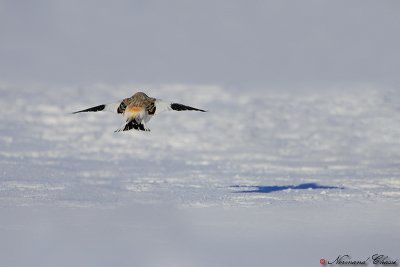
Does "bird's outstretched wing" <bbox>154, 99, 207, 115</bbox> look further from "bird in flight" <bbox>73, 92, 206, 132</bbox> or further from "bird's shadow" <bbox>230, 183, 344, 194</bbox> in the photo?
"bird's shadow" <bbox>230, 183, 344, 194</bbox>

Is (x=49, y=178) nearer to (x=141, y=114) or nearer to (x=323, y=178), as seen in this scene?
(x=141, y=114)

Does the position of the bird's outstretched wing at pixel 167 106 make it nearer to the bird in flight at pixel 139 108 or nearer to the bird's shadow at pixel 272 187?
the bird in flight at pixel 139 108

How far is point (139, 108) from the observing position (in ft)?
86.7

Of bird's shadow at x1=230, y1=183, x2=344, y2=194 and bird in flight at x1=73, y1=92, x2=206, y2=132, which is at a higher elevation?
bird in flight at x1=73, y1=92, x2=206, y2=132

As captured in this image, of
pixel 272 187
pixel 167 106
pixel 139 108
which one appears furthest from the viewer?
pixel 272 187

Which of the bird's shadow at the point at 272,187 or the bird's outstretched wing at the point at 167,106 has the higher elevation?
the bird's outstretched wing at the point at 167,106

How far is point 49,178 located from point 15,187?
1.64 m

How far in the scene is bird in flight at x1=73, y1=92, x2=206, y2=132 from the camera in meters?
26.2

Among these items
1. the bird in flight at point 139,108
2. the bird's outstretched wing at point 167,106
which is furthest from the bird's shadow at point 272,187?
the bird in flight at point 139,108

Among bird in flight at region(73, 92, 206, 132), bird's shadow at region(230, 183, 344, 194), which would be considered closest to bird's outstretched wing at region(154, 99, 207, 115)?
bird in flight at region(73, 92, 206, 132)

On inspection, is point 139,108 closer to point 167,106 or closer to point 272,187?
point 167,106

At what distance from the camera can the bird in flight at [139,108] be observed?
26.2 meters

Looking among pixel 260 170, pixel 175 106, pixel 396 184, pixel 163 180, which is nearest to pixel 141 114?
pixel 175 106

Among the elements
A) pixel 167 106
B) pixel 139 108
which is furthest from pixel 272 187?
pixel 139 108
